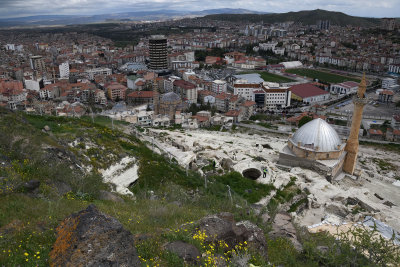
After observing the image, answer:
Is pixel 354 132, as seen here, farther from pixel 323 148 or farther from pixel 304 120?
pixel 304 120

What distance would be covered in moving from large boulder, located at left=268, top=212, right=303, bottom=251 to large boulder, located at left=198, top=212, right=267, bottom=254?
2.05 metres

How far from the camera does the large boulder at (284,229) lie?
9547mm

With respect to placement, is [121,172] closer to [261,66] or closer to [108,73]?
[108,73]

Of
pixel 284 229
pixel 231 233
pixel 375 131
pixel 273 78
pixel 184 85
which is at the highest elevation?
pixel 231 233

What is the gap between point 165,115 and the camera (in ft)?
148

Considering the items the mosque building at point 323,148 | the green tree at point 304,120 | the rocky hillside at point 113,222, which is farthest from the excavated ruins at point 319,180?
the green tree at point 304,120

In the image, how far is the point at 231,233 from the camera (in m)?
7.43

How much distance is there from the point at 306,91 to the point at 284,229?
5631 centimetres

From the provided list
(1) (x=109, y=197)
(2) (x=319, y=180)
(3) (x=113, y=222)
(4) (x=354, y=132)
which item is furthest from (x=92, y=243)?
(4) (x=354, y=132)

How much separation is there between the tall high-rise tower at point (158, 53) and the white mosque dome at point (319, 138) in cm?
6415

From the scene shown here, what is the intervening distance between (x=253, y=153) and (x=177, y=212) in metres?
18.9

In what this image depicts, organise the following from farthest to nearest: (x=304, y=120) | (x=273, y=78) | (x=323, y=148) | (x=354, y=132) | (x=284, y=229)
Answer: (x=273, y=78) → (x=304, y=120) → (x=354, y=132) → (x=323, y=148) → (x=284, y=229)

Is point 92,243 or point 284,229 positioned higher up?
point 92,243

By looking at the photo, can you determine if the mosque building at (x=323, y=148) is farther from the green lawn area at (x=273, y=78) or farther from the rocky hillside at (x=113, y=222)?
the green lawn area at (x=273, y=78)
